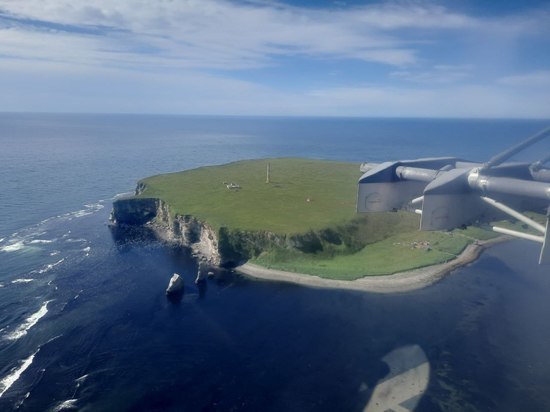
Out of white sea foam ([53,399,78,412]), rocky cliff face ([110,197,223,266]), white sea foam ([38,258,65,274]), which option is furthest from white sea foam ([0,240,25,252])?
white sea foam ([53,399,78,412])

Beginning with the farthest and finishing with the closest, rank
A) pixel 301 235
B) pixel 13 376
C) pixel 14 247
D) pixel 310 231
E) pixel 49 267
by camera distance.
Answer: pixel 14 247, pixel 310 231, pixel 301 235, pixel 49 267, pixel 13 376

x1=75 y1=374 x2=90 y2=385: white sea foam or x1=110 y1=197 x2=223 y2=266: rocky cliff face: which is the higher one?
x1=110 y1=197 x2=223 y2=266: rocky cliff face

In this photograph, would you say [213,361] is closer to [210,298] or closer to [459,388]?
[210,298]

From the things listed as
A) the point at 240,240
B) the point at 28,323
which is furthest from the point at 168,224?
the point at 28,323

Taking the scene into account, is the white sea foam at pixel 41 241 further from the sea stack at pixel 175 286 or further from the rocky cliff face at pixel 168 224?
the sea stack at pixel 175 286

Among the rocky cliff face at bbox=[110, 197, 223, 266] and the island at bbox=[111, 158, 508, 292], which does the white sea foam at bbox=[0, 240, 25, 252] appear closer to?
the rocky cliff face at bbox=[110, 197, 223, 266]

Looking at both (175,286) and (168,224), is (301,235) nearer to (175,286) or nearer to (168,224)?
(175,286)

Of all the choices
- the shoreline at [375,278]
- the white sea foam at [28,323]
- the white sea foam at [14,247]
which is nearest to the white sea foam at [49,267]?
the white sea foam at [14,247]
